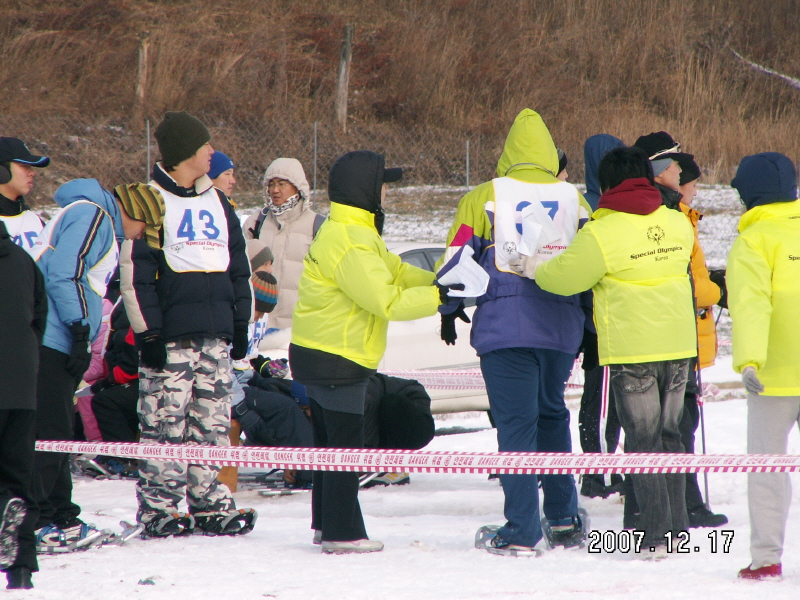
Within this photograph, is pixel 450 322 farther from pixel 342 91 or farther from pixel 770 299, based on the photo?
pixel 342 91

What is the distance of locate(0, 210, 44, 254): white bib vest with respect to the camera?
4.80 metres

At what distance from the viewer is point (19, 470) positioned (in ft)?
11.9

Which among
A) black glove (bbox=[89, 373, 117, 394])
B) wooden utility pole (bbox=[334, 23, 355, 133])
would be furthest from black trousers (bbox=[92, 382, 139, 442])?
wooden utility pole (bbox=[334, 23, 355, 133])

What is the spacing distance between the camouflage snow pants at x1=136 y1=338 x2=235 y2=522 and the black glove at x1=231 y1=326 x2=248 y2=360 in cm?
8

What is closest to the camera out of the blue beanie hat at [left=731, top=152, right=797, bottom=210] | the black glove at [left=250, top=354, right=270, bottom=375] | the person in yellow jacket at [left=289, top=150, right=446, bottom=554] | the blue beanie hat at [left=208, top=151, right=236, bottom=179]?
the blue beanie hat at [left=731, top=152, right=797, bottom=210]

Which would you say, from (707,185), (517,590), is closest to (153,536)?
(517,590)

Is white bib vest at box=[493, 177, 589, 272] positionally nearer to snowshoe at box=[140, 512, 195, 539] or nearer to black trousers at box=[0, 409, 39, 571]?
snowshoe at box=[140, 512, 195, 539]

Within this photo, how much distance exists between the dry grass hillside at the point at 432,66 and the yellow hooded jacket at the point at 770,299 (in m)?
12.6

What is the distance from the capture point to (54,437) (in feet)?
14.6

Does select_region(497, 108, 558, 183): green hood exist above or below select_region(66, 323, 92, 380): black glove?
above

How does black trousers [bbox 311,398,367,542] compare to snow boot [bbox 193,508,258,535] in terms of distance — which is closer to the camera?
black trousers [bbox 311,398,367,542]

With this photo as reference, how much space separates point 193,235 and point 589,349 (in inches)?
74.5

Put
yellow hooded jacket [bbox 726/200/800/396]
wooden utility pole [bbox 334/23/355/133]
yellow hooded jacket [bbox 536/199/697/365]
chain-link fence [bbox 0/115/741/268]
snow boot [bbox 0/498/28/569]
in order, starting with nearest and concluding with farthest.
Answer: snow boot [bbox 0/498/28/569] → yellow hooded jacket [bbox 726/200/800/396] → yellow hooded jacket [bbox 536/199/697/365] → chain-link fence [bbox 0/115/741/268] → wooden utility pole [bbox 334/23/355/133]

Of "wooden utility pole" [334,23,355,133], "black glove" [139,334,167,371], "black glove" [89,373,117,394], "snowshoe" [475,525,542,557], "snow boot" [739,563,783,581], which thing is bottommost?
"snowshoe" [475,525,542,557]
